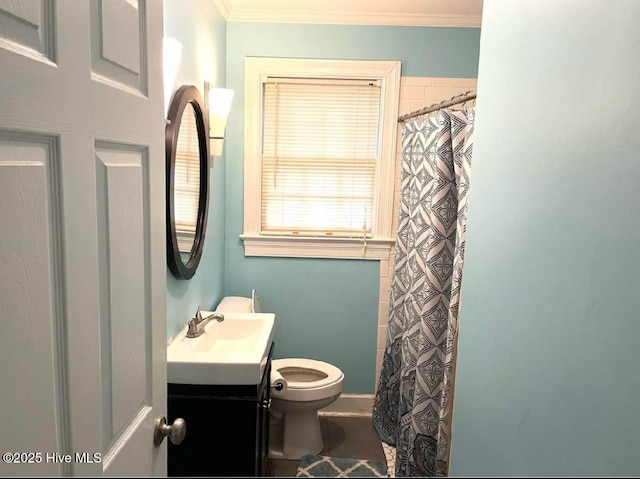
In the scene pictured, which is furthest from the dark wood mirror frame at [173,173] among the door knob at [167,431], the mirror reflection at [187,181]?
the door knob at [167,431]

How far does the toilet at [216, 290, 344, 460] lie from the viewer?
2.56 metres

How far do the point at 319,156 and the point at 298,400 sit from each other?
1.41 metres

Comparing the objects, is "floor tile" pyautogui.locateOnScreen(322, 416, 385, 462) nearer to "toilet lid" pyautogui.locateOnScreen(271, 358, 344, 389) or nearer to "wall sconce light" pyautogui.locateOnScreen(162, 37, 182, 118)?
"toilet lid" pyautogui.locateOnScreen(271, 358, 344, 389)

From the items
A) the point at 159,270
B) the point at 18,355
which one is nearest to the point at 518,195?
the point at 159,270

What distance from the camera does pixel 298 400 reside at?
2.55 meters

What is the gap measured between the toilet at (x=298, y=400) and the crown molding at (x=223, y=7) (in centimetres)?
158

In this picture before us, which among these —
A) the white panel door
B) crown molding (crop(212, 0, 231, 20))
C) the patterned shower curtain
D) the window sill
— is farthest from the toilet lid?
crown molding (crop(212, 0, 231, 20))

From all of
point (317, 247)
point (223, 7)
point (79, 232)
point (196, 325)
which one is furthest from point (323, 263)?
point (79, 232)

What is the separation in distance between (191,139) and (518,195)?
4.94 feet

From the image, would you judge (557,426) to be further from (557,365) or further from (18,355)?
(18,355)

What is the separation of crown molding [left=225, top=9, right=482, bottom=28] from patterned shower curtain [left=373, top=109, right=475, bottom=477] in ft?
2.42

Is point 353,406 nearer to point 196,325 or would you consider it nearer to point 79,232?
point 196,325

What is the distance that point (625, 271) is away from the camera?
0.71 metres

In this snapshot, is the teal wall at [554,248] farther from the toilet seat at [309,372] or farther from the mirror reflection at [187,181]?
the toilet seat at [309,372]
